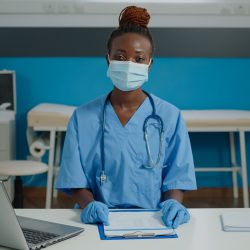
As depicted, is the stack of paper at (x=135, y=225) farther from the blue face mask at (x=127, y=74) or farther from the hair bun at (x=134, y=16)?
the hair bun at (x=134, y=16)

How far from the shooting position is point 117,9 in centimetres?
378

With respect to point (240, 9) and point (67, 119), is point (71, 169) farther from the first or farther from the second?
point (240, 9)

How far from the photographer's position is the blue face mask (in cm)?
176

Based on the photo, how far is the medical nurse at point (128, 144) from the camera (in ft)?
5.67

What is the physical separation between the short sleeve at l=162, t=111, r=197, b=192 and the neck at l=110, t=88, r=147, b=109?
0.50 feet

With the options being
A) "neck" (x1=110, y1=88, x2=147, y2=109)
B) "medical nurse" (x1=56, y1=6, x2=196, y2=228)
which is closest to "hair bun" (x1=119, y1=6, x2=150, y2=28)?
"medical nurse" (x1=56, y1=6, x2=196, y2=228)

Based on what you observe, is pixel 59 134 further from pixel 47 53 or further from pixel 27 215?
pixel 27 215

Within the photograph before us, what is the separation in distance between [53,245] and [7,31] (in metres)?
2.79

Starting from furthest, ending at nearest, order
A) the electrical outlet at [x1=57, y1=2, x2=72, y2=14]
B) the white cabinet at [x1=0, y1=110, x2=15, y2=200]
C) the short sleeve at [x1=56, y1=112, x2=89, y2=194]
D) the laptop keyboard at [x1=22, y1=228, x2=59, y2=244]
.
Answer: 1. the electrical outlet at [x1=57, y1=2, x2=72, y2=14]
2. the white cabinet at [x1=0, y1=110, x2=15, y2=200]
3. the short sleeve at [x1=56, y1=112, x2=89, y2=194]
4. the laptop keyboard at [x1=22, y1=228, x2=59, y2=244]

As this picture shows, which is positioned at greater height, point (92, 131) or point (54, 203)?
point (92, 131)

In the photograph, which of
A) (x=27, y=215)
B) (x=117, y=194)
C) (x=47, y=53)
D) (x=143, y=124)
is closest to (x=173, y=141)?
(x=143, y=124)

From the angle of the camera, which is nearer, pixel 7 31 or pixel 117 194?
pixel 117 194

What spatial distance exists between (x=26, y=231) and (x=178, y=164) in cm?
59

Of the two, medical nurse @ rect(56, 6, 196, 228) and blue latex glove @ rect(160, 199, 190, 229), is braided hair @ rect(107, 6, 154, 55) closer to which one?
medical nurse @ rect(56, 6, 196, 228)
